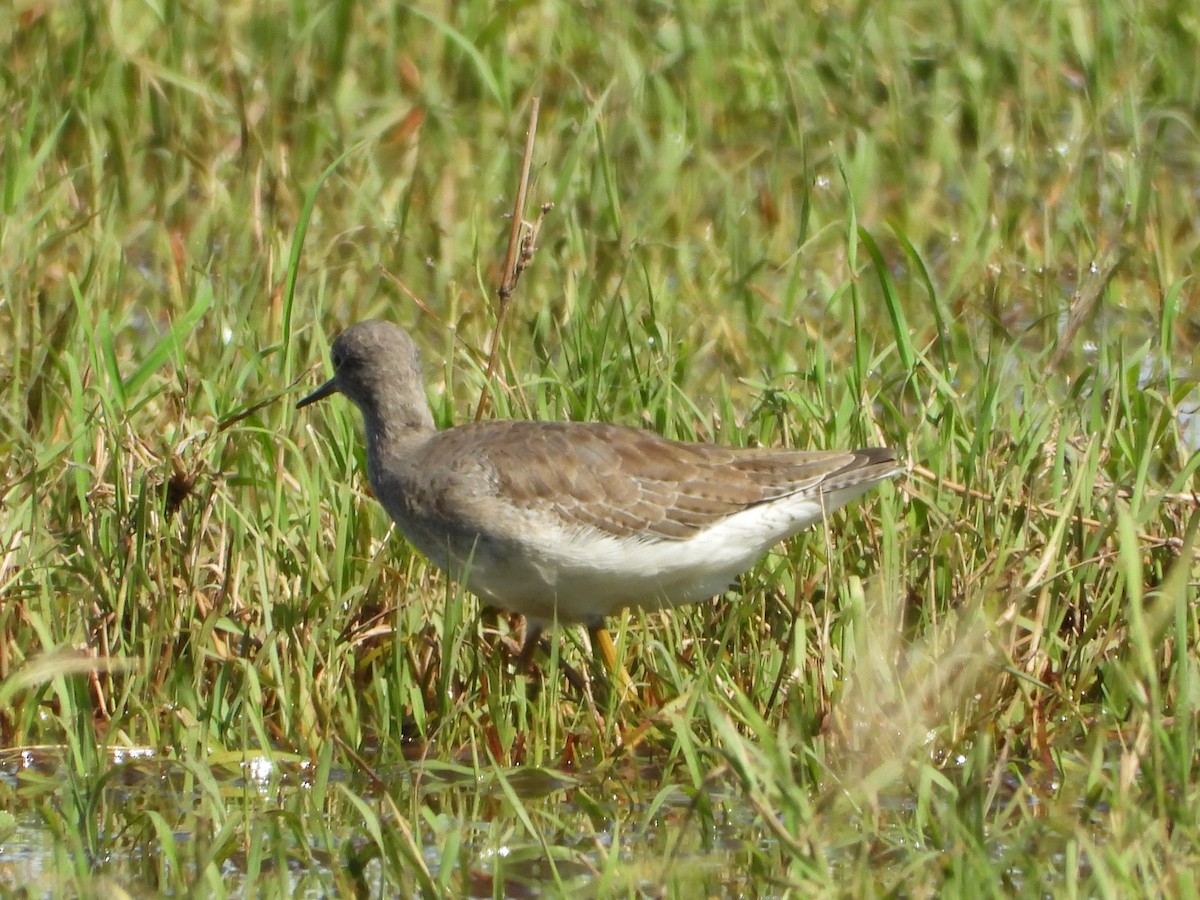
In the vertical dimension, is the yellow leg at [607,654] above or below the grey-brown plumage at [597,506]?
below

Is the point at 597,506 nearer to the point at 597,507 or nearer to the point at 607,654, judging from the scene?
the point at 597,507

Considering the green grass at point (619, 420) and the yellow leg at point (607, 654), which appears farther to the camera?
the yellow leg at point (607, 654)

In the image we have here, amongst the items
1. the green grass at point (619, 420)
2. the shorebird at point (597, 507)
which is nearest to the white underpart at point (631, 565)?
the shorebird at point (597, 507)

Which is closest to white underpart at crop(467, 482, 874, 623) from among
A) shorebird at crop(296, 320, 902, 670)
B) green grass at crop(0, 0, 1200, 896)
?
shorebird at crop(296, 320, 902, 670)

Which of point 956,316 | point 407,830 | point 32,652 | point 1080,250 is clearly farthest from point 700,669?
point 1080,250

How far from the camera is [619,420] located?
Result: 7098mm

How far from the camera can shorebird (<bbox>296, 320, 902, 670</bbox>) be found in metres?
5.91

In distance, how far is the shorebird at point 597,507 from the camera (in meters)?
5.91

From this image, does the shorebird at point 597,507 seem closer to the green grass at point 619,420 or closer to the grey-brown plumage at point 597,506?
the grey-brown plumage at point 597,506

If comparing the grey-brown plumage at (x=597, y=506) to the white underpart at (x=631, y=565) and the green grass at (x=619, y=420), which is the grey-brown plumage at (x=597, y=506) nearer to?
the white underpart at (x=631, y=565)

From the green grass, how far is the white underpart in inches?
6.3

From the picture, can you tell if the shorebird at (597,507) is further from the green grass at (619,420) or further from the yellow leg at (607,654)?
the green grass at (619,420)

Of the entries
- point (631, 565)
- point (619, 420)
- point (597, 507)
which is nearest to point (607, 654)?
point (631, 565)

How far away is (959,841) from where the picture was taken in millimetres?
4164
